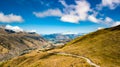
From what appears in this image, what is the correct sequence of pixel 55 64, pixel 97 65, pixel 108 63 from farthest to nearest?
pixel 55 64, pixel 108 63, pixel 97 65

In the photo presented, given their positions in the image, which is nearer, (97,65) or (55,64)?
(97,65)

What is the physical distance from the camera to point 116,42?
199000 mm

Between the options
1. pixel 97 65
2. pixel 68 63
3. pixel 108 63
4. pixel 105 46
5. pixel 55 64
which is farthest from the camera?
pixel 105 46

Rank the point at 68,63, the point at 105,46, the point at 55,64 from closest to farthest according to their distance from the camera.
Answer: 1. the point at 68,63
2. the point at 55,64
3. the point at 105,46

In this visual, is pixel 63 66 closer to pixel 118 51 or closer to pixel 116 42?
pixel 118 51

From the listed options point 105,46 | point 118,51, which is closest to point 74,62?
point 118,51

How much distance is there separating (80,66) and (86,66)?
582 centimetres

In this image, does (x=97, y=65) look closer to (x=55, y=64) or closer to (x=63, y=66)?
(x=63, y=66)

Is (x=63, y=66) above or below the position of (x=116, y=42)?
below

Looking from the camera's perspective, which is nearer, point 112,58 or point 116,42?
point 112,58

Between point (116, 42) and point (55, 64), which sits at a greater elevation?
point (116, 42)

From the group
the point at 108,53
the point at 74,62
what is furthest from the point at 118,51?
the point at 74,62

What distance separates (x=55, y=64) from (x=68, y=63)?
16.0 meters

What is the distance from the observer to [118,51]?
170 m
